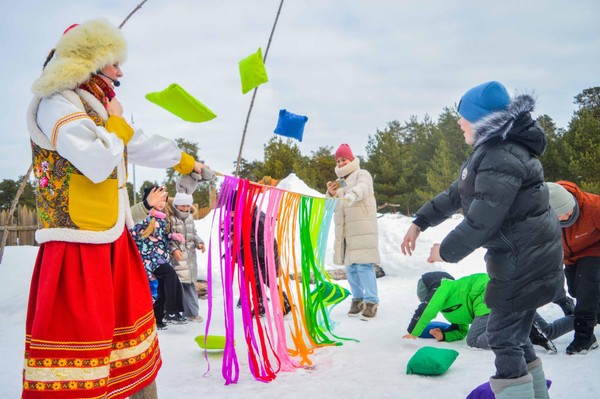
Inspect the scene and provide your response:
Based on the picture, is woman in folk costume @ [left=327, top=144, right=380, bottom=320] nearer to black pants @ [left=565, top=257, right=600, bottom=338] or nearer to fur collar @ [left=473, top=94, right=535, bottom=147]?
black pants @ [left=565, top=257, right=600, bottom=338]

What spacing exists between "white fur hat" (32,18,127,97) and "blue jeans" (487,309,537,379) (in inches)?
72.9

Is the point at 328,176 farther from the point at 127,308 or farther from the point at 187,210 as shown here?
the point at 127,308

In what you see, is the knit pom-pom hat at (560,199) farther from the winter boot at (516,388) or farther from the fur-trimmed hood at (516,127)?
the winter boot at (516,388)

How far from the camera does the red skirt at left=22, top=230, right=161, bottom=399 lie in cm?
173

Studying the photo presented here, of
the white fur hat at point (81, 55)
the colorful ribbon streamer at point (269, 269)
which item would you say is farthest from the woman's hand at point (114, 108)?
the colorful ribbon streamer at point (269, 269)

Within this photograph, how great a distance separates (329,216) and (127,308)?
2.05 metres

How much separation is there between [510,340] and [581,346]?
4.85 ft

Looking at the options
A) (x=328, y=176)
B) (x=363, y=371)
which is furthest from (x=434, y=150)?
(x=363, y=371)

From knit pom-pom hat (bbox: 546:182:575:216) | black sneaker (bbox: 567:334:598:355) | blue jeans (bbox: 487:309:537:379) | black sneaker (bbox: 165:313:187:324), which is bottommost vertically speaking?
black sneaker (bbox: 165:313:187:324)

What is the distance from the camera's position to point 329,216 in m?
3.75

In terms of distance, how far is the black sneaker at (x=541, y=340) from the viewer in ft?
10.0

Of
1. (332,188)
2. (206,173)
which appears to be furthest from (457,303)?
(206,173)

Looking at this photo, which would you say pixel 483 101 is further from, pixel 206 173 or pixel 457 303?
pixel 457 303

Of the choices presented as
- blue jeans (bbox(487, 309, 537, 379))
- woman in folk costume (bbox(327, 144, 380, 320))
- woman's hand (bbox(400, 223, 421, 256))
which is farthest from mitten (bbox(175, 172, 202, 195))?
woman in folk costume (bbox(327, 144, 380, 320))
